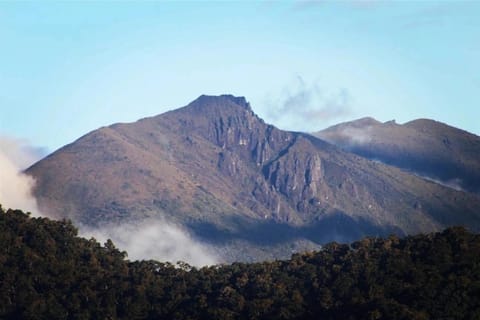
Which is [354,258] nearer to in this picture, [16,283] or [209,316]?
[209,316]

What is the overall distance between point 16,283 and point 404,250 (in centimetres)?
4776

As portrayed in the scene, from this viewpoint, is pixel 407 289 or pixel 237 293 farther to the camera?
pixel 237 293

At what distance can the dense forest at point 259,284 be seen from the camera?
513 ft

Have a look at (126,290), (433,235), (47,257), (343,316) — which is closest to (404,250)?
(433,235)

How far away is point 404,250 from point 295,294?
1555 cm

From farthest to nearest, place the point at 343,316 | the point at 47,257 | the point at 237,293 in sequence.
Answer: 1. the point at 47,257
2. the point at 237,293
3. the point at 343,316

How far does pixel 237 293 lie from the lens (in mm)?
168875

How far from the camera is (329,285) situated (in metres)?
167

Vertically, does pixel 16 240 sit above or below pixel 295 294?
above

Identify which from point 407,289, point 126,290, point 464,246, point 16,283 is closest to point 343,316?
point 407,289

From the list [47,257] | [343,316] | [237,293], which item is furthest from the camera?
[47,257]

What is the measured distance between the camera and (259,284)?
17012cm

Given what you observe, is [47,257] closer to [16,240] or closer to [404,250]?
[16,240]

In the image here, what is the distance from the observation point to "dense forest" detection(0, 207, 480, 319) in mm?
156250
